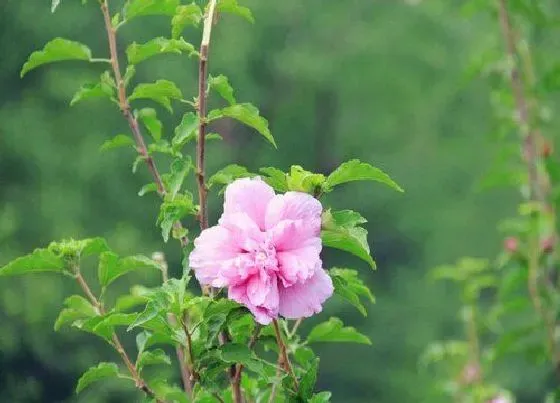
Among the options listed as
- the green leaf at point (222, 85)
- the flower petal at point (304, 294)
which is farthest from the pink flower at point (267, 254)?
the green leaf at point (222, 85)

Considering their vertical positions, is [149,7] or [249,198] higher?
[149,7]

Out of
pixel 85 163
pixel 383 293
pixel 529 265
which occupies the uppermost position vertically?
pixel 529 265

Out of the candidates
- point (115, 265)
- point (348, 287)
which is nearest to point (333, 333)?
point (348, 287)

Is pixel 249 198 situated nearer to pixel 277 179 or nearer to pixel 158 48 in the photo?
pixel 277 179

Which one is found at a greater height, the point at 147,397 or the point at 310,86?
the point at 147,397

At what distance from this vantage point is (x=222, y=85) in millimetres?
1609

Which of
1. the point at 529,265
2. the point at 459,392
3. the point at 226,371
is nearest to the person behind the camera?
the point at 226,371

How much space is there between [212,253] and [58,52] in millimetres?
613

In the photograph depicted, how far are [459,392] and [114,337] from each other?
7.87 feet

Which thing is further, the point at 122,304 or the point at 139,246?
the point at 139,246

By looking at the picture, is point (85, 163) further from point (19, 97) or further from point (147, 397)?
point (147, 397)

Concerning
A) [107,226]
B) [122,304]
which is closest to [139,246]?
[107,226]

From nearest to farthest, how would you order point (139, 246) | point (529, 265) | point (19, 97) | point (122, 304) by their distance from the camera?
point (122, 304) → point (529, 265) → point (139, 246) → point (19, 97)

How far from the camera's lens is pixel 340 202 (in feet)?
43.7
